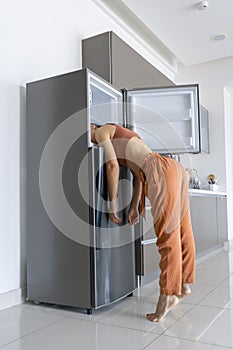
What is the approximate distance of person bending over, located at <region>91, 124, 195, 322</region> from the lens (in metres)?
1.96

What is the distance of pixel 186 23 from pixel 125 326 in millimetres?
3046

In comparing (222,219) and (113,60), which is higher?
(113,60)

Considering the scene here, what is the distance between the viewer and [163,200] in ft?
6.59

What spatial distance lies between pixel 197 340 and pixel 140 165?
936mm

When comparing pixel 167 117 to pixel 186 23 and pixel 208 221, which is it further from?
pixel 208 221

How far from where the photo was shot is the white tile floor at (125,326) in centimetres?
163

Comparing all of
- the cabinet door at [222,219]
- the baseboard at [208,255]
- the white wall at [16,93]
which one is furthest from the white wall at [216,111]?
the white wall at [16,93]

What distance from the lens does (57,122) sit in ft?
7.49

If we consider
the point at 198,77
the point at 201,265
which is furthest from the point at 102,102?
the point at 198,77

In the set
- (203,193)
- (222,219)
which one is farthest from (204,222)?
(222,219)

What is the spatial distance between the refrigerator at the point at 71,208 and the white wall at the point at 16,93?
0.08 meters

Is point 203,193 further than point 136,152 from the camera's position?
Yes

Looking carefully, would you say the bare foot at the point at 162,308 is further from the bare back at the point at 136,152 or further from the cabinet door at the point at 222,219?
the cabinet door at the point at 222,219

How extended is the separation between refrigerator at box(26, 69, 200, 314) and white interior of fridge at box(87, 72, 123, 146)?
0.40ft
